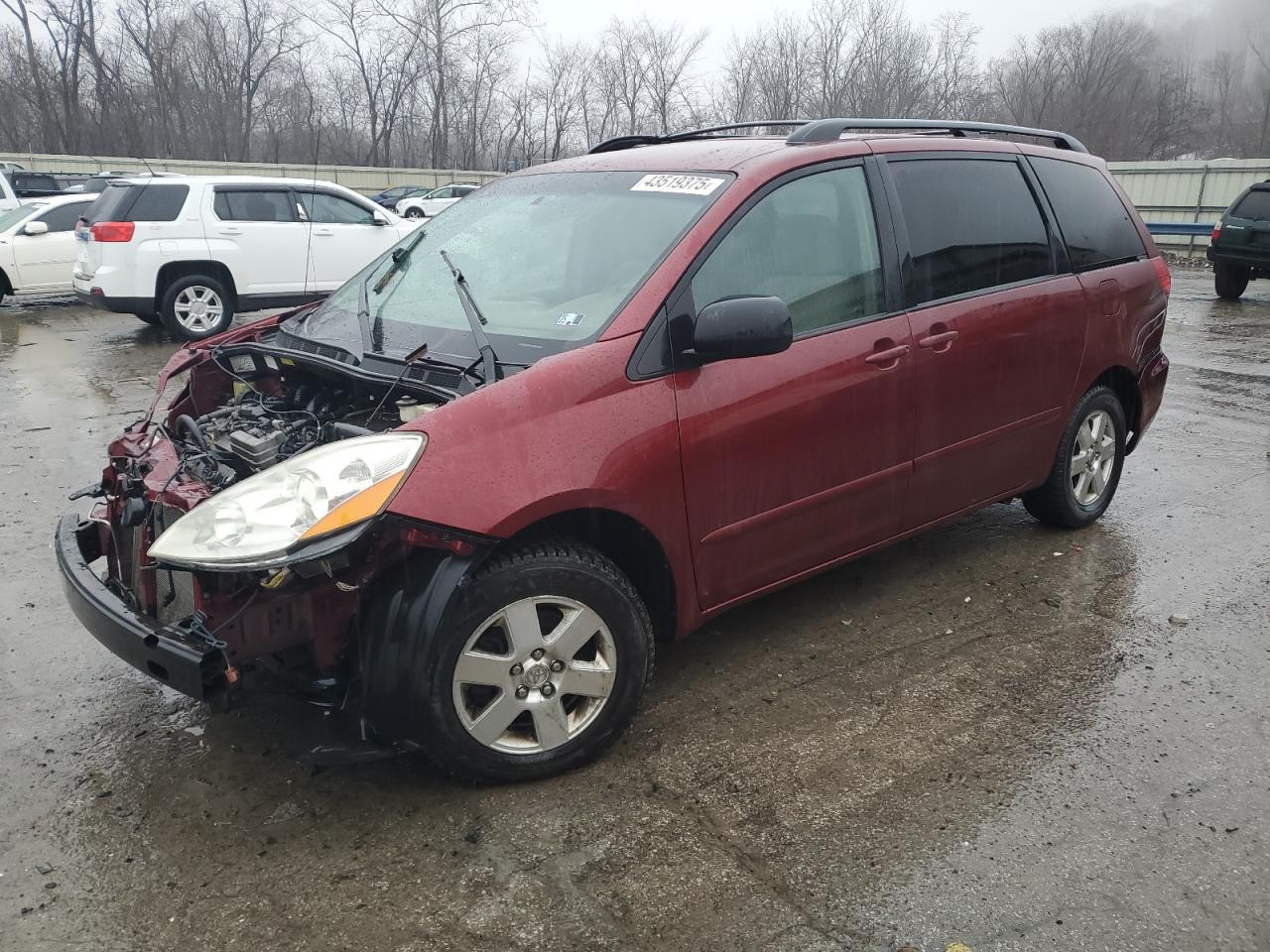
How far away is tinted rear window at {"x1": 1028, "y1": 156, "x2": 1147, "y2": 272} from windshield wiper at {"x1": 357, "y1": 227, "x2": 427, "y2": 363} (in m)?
2.77

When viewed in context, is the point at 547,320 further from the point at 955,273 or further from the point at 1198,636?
the point at 1198,636

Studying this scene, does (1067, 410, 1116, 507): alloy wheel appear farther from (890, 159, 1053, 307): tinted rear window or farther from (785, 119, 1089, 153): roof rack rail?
(785, 119, 1089, 153): roof rack rail

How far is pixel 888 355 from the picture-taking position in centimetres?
360

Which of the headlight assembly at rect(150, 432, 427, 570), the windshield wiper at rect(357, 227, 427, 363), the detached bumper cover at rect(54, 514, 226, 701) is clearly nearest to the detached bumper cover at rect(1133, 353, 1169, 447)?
the windshield wiper at rect(357, 227, 427, 363)

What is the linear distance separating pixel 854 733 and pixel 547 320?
1660 mm

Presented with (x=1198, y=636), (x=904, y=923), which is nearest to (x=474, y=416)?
(x=904, y=923)

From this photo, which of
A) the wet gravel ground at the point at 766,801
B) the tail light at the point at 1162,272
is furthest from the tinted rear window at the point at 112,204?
the tail light at the point at 1162,272

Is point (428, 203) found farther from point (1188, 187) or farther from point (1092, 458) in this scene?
point (1092, 458)

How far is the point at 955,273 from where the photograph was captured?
393 centimetres

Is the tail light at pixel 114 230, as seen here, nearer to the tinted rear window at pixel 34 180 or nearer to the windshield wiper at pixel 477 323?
the windshield wiper at pixel 477 323

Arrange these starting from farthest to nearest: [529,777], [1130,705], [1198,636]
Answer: [1198,636] → [1130,705] → [529,777]

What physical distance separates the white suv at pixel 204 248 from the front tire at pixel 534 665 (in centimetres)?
836

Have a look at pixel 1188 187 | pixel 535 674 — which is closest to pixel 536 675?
pixel 535 674

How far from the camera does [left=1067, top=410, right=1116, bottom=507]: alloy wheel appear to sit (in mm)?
4797
